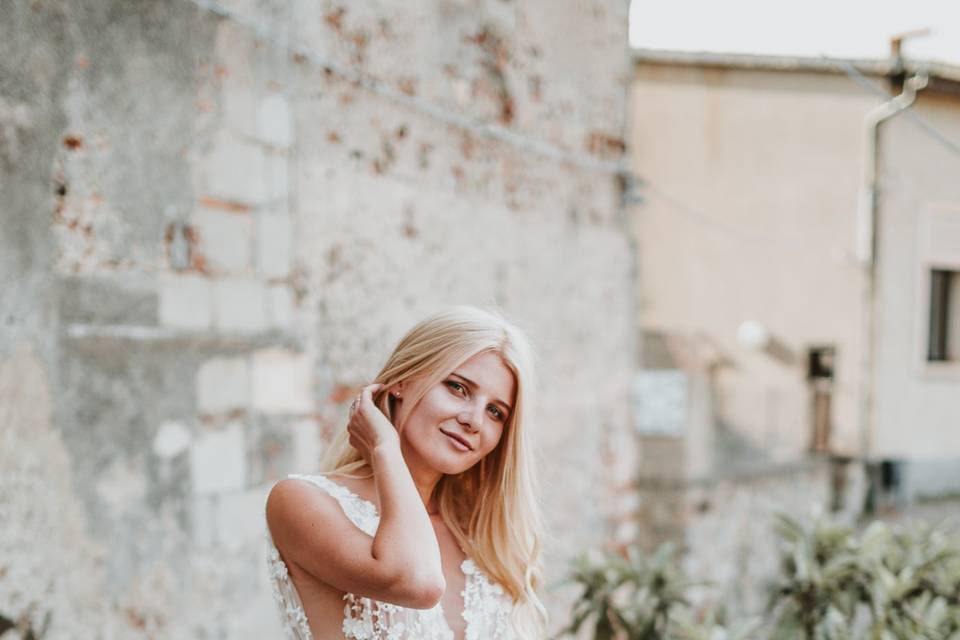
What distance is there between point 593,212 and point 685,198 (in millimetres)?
7109

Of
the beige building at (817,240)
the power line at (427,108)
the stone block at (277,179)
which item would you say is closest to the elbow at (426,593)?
the stone block at (277,179)

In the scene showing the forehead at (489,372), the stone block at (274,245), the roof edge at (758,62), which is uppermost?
the roof edge at (758,62)

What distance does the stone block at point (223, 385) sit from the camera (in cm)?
294

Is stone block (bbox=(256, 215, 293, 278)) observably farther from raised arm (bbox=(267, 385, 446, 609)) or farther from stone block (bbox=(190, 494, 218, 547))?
raised arm (bbox=(267, 385, 446, 609))

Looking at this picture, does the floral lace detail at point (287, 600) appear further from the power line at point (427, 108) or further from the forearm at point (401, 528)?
the power line at point (427, 108)

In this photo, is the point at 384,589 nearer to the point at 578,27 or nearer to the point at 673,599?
the point at 673,599

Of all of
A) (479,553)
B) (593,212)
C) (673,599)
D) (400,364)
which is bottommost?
(673,599)

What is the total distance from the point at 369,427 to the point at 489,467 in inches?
13.6

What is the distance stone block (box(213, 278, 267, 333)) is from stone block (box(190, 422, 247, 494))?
33cm

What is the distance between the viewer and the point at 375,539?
1.54 m

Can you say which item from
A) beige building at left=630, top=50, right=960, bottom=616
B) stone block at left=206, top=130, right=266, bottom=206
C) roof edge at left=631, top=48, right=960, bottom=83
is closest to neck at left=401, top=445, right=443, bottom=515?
stone block at left=206, top=130, right=266, bottom=206

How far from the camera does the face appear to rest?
1736mm

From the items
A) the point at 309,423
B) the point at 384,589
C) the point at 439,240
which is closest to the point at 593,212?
the point at 439,240

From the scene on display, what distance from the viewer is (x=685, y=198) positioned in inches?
472
